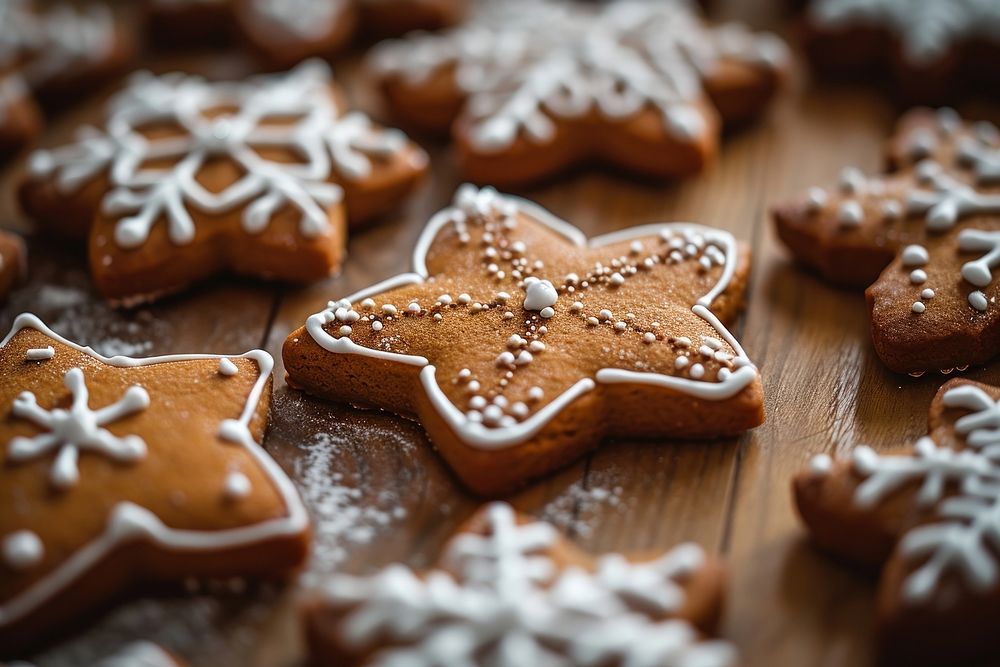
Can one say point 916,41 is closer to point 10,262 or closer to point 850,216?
point 850,216

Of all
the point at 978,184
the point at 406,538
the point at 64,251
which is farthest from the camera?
the point at 64,251

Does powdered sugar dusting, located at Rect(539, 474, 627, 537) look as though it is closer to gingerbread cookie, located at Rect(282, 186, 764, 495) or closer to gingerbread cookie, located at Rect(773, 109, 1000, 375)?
gingerbread cookie, located at Rect(282, 186, 764, 495)

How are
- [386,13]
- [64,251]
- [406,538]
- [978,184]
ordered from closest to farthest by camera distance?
[406,538]
[978,184]
[64,251]
[386,13]

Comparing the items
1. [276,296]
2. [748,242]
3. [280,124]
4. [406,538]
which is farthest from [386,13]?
[406,538]

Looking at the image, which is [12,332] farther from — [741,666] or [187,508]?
[741,666]

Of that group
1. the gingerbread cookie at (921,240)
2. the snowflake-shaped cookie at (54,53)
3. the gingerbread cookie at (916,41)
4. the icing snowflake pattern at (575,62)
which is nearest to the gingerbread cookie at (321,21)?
the icing snowflake pattern at (575,62)

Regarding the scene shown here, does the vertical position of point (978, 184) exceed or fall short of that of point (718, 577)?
it exceeds it

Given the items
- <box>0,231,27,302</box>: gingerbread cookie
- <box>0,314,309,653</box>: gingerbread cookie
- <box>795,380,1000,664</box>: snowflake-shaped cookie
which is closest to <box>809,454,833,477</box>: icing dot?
<box>795,380,1000,664</box>: snowflake-shaped cookie
